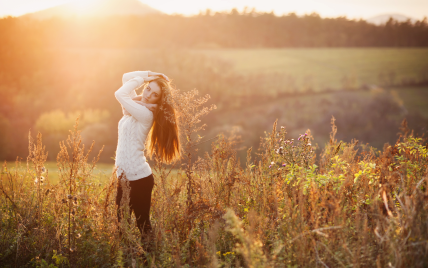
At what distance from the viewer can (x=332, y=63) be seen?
1410 inches

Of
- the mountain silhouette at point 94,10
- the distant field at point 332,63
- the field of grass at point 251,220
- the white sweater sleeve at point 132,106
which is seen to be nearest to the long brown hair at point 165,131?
the white sweater sleeve at point 132,106

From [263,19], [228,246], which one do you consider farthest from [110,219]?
[263,19]

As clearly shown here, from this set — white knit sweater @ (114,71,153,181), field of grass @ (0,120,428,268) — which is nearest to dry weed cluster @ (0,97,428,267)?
field of grass @ (0,120,428,268)

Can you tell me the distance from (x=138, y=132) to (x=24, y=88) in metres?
28.1

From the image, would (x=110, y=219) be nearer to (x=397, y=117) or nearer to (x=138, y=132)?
(x=138, y=132)

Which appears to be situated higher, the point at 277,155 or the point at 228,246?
the point at 277,155

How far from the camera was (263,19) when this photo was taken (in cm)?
3472

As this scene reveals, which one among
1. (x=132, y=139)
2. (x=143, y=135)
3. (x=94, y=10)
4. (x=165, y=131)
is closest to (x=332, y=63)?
(x=94, y=10)

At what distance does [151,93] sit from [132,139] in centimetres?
64

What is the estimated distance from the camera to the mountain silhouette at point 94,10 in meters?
26.5

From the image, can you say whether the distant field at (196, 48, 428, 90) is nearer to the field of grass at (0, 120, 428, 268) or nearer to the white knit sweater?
the field of grass at (0, 120, 428, 268)

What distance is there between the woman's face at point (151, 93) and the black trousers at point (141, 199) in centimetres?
94

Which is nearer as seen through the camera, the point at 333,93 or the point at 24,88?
the point at 24,88

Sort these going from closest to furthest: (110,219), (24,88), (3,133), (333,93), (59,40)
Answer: (110,219) < (3,133) < (24,88) < (59,40) < (333,93)
